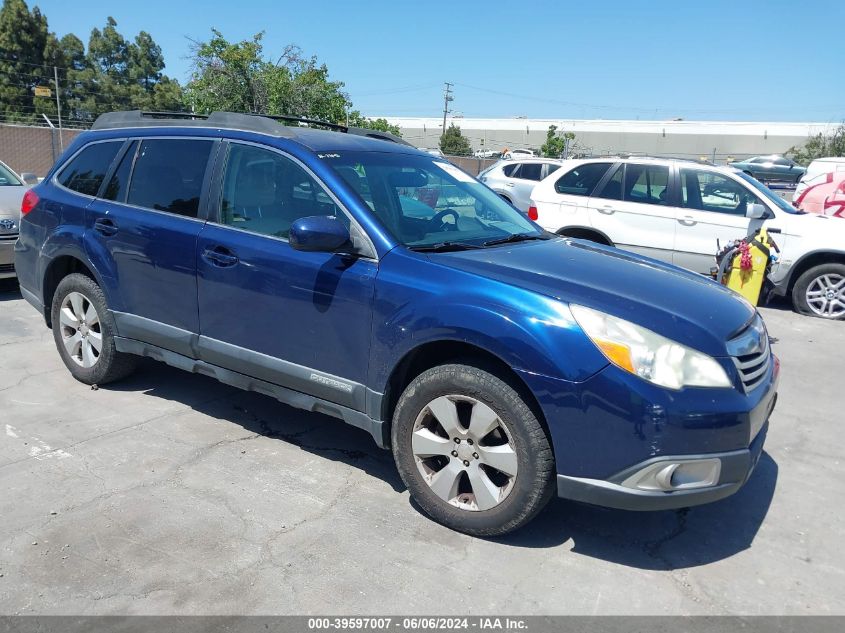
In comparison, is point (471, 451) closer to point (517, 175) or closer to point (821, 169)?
point (821, 169)

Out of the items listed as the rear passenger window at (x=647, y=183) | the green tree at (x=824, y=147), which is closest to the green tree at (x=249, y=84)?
the rear passenger window at (x=647, y=183)

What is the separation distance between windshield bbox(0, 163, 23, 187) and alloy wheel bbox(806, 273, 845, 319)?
32.1ft

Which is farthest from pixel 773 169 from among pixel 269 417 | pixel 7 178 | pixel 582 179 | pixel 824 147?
pixel 269 417

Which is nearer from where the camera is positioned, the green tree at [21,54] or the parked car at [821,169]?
the parked car at [821,169]

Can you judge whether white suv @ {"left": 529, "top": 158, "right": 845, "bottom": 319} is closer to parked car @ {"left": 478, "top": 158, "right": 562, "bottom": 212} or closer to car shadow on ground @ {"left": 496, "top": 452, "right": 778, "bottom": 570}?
car shadow on ground @ {"left": 496, "top": 452, "right": 778, "bottom": 570}

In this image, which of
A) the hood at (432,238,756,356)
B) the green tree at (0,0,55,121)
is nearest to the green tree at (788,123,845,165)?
the hood at (432,238,756,356)

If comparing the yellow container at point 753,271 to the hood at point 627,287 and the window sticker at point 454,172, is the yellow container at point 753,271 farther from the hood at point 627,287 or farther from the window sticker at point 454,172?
the window sticker at point 454,172

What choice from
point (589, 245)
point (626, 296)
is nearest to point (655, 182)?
point (589, 245)

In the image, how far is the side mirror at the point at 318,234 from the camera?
333 centimetres

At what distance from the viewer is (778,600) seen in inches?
114

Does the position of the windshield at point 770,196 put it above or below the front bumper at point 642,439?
above

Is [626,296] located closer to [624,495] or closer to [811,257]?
[624,495]

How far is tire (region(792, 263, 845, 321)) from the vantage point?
8172 mm

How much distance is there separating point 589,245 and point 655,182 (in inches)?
188
